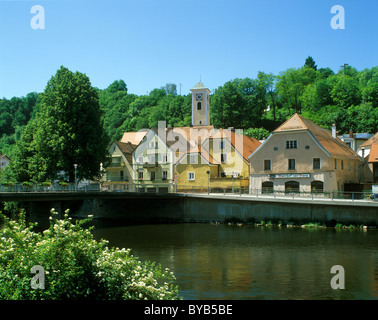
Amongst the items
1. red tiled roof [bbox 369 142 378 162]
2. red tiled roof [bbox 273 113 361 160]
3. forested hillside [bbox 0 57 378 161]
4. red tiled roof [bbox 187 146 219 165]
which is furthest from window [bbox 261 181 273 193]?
forested hillside [bbox 0 57 378 161]

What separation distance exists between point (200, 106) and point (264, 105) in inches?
738

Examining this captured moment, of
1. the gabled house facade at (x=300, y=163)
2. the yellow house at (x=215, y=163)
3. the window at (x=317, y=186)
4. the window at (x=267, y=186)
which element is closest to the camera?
the window at (x=317, y=186)

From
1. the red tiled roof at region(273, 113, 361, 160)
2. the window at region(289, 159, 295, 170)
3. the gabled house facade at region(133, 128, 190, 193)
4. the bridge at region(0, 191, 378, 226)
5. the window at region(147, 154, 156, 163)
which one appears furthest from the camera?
the window at region(147, 154, 156, 163)

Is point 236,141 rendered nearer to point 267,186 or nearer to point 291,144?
point 267,186

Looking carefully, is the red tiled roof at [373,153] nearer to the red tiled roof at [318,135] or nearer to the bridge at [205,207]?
the red tiled roof at [318,135]

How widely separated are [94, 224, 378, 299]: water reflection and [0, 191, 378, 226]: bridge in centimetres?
272

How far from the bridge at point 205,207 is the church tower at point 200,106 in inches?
1286

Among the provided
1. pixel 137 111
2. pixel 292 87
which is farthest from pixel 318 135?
pixel 137 111

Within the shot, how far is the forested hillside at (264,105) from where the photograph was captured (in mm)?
84375

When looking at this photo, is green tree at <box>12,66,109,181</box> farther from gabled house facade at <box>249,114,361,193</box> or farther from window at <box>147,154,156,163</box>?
gabled house facade at <box>249,114,361,193</box>

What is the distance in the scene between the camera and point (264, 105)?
97.4 m

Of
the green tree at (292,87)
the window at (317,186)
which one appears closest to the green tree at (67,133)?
the window at (317,186)

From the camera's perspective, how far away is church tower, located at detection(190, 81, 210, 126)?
85.7 metres
